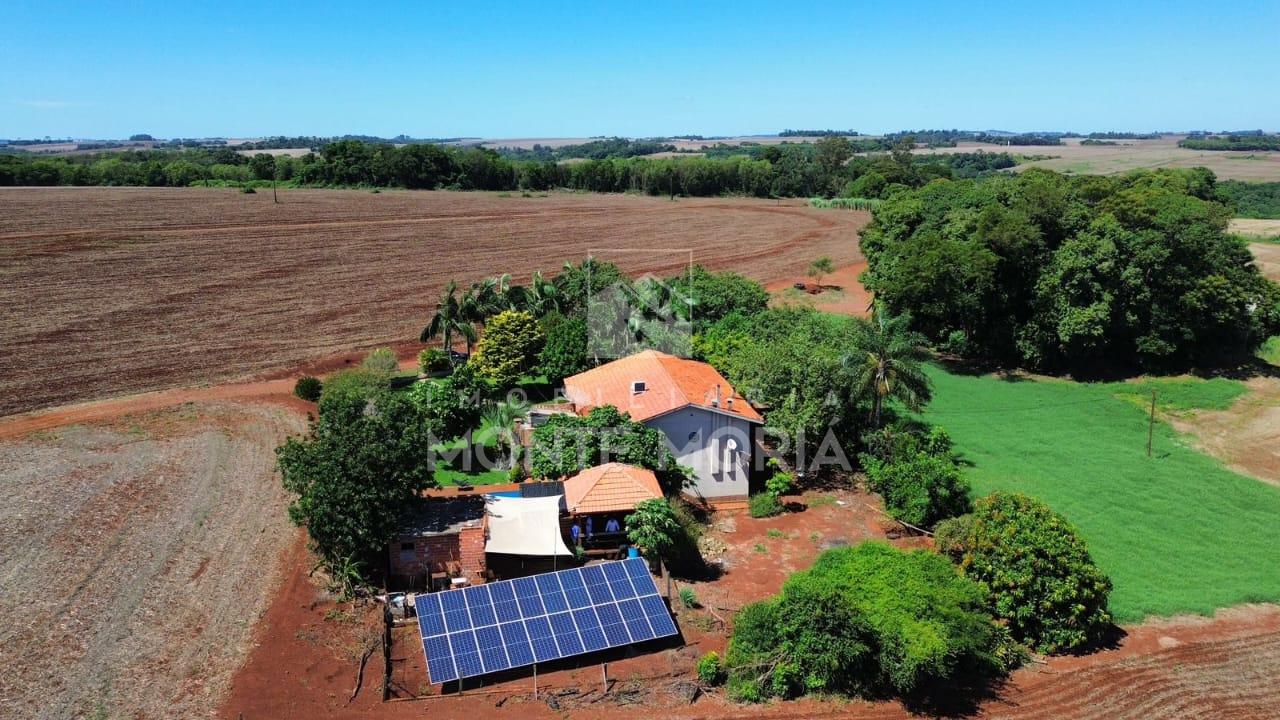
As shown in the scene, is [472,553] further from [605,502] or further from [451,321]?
[451,321]

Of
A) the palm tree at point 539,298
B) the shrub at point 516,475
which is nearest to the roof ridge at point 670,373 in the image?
the shrub at point 516,475

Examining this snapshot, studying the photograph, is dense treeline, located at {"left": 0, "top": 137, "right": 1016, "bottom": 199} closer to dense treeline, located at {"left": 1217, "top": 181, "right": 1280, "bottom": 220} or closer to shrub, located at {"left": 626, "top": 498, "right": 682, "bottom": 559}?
dense treeline, located at {"left": 1217, "top": 181, "right": 1280, "bottom": 220}

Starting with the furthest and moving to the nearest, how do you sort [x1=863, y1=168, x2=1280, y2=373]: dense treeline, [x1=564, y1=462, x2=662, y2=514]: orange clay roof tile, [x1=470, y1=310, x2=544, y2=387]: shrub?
[x1=863, y1=168, x2=1280, y2=373]: dense treeline
[x1=470, y1=310, x2=544, y2=387]: shrub
[x1=564, y1=462, x2=662, y2=514]: orange clay roof tile

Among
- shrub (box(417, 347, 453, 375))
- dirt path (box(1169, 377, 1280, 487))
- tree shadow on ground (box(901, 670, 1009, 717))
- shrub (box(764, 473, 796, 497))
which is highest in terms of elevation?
shrub (box(417, 347, 453, 375))

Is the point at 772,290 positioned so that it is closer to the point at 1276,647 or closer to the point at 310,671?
the point at 1276,647

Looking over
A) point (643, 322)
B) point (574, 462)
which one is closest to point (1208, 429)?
point (643, 322)

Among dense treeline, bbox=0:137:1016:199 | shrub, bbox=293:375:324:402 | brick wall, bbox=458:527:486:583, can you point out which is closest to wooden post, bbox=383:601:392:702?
brick wall, bbox=458:527:486:583

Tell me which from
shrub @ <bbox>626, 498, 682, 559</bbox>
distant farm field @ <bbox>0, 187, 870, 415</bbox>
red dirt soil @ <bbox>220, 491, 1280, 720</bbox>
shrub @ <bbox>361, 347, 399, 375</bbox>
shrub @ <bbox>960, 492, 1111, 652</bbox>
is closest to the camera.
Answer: red dirt soil @ <bbox>220, 491, 1280, 720</bbox>

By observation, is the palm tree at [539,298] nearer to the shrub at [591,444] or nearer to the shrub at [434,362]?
the shrub at [434,362]
